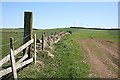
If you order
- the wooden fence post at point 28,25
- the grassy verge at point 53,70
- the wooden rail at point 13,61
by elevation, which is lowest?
the grassy verge at point 53,70

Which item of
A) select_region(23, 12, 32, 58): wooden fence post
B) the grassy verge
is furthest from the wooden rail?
the grassy verge

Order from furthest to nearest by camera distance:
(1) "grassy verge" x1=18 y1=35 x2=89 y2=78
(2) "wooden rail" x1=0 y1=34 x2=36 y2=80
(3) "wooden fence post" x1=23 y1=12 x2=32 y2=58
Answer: (3) "wooden fence post" x1=23 y1=12 x2=32 y2=58, (1) "grassy verge" x1=18 y1=35 x2=89 y2=78, (2) "wooden rail" x1=0 y1=34 x2=36 y2=80

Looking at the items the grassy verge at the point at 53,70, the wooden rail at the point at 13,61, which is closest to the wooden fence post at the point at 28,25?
the wooden rail at the point at 13,61

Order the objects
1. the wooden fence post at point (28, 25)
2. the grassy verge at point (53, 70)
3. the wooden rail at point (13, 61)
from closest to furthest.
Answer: the wooden rail at point (13, 61) < the grassy verge at point (53, 70) < the wooden fence post at point (28, 25)

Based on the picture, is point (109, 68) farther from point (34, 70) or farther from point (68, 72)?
point (34, 70)

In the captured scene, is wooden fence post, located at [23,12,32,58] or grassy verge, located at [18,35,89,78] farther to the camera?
wooden fence post, located at [23,12,32,58]

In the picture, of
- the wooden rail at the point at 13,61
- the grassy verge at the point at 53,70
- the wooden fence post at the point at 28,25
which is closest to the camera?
the wooden rail at the point at 13,61

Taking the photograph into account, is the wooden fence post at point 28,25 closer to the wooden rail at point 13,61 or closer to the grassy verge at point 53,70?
the wooden rail at point 13,61

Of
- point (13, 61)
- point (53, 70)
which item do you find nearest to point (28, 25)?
point (53, 70)

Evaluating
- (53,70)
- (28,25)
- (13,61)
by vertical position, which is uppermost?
(28,25)

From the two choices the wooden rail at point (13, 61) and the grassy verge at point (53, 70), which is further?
the grassy verge at point (53, 70)

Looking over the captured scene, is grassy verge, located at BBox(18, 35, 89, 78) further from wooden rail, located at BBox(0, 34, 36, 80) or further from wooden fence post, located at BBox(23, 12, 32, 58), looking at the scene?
wooden fence post, located at BBox(23, 12, 32, 58)

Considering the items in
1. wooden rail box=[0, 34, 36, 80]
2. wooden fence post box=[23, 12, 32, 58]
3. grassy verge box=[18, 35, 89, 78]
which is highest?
wooden fence post box=[23, 12, 32, 58]

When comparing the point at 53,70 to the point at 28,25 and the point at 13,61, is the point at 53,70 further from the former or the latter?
the point at 13,61
